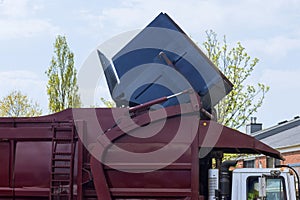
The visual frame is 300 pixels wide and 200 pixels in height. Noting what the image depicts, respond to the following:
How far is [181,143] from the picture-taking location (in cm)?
639

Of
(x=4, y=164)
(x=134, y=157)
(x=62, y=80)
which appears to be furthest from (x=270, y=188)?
(x=62, y=80)

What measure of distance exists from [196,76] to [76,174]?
6.83 feet

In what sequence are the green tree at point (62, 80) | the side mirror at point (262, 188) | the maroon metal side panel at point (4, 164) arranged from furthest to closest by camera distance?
the green tree at point (62, 80)
the maroon metal side panel at point (4, 164)
the side mirror at point (262, 188)

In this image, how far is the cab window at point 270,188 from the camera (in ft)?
21.4

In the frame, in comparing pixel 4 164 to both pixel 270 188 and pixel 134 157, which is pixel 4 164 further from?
pixel 270 188

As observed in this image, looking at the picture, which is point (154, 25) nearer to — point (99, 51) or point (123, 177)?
point (99, 51)

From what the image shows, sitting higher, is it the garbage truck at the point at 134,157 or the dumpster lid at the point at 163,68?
the dumpster lid at the point at 163,68

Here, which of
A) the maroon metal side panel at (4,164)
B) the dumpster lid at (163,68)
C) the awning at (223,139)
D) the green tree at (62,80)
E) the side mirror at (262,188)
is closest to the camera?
the side mirror at (262,188)

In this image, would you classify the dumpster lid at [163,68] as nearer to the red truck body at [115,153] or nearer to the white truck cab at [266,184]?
the red truck body at [115,153]

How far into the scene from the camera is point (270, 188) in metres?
6.55

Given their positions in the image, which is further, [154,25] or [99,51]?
[99,51]

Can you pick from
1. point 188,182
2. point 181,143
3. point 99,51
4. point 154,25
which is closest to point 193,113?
point 181,143

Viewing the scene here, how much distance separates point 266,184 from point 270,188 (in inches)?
3.6

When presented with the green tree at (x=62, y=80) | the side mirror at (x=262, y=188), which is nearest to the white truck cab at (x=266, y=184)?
the side mirror at (x=262, y=188)
